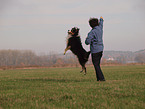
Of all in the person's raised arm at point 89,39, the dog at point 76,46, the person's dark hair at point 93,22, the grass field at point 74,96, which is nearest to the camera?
the grass field at point 74,96

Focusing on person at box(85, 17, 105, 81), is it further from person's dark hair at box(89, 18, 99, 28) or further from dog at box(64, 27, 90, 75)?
dog at box(64, 27, 90, 75)

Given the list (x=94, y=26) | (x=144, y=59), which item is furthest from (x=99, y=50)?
(x=144, y=59)

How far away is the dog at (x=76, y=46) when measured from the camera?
8.91 metres

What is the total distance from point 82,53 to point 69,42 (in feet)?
2.62

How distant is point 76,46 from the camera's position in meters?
9.10

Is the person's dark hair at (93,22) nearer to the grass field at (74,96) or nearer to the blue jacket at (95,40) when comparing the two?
the blue jacket at (95,40)

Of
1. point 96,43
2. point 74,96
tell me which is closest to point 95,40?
point 96,43

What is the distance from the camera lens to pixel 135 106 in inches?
150

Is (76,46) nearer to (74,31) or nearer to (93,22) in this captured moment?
(74,31)

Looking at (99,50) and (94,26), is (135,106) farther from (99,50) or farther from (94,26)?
(94,26)

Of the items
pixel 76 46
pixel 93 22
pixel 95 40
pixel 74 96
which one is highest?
pixel 93 22

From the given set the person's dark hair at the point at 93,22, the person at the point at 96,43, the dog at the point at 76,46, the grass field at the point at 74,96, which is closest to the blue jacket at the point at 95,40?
the person at the point at 96,43

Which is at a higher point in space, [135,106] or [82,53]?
[82,53]

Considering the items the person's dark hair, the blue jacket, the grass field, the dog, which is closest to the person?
the blue jacket
